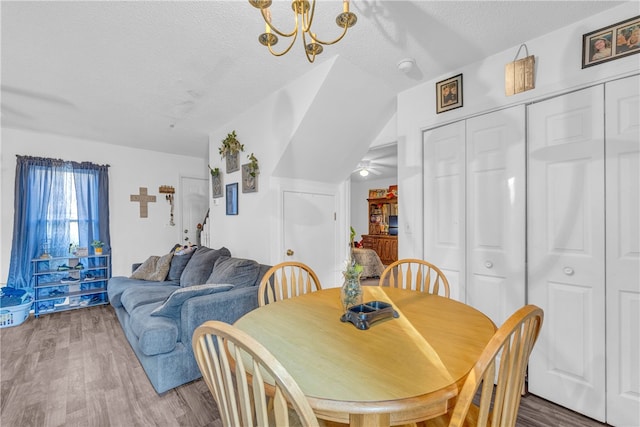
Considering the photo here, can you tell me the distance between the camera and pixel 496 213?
2.16 m

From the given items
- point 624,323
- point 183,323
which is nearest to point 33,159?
point 183,323

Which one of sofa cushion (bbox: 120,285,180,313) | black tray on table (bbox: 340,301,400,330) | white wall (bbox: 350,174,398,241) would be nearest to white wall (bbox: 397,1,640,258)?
black tray on table (bbox: 340,301,400,330)

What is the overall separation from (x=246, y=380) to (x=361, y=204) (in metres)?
8.36

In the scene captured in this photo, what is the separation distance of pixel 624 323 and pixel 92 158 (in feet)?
20.0

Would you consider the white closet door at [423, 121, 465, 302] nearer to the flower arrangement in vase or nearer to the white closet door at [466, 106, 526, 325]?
the white closet door at [466, 106, 526, 325]

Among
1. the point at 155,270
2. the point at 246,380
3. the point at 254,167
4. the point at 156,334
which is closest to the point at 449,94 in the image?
the point at 254,167

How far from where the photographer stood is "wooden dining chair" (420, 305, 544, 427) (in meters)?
0.80

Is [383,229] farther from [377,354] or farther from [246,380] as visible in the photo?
[246,380]

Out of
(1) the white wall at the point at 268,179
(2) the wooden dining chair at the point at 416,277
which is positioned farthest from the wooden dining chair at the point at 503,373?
(1) the white wall at the point at 268,179

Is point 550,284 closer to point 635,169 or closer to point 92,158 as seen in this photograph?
point 635,169

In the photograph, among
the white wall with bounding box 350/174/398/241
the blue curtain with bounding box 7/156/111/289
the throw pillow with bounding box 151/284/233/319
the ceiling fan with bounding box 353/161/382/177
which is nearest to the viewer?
the throw pillow with bounding box 151/284/233/319

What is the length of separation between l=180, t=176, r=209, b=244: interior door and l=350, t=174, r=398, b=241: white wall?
192 inches

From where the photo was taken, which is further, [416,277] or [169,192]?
[169,192]

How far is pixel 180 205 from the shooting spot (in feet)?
17.0
